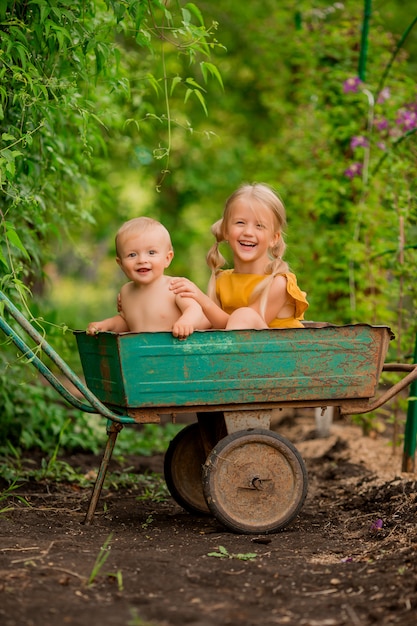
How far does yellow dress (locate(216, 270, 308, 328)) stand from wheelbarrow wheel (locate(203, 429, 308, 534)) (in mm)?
556

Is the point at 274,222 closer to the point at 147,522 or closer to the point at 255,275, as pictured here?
the point at 255,275

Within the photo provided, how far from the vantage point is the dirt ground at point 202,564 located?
267 cm

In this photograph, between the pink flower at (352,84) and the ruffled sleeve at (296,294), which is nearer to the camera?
the ruffled sleeve at (296,294)

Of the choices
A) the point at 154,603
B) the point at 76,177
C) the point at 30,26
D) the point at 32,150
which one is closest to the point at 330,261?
the point at 76,177

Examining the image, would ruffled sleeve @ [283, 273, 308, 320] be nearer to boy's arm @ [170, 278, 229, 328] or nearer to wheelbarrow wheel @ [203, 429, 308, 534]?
boy's arm @ [170, 278, 229, 328]

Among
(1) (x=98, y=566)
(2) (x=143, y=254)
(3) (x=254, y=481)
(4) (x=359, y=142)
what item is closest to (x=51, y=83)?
(2) (x=143, y=254)

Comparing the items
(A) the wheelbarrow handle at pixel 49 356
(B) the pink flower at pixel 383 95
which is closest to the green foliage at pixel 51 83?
(A) the wheelbarrow handle at pixel 49 356

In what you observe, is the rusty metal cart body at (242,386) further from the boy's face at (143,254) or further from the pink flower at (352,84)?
the pink flower at (352,84)

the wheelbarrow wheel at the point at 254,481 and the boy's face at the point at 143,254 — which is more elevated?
the boy's face at the point at 143,254

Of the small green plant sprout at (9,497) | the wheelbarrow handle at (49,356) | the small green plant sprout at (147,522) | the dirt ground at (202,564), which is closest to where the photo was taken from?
the dirt ground at (202,564)

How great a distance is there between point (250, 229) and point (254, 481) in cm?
112

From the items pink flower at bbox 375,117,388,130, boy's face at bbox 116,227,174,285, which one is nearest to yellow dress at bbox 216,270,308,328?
boy's face at bbox 116,227,174,285

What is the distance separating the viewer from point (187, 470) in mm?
4438

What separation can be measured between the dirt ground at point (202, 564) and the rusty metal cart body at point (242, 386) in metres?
0.20
